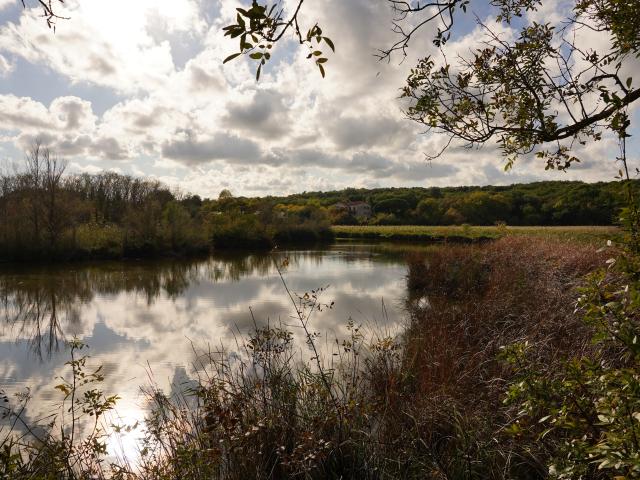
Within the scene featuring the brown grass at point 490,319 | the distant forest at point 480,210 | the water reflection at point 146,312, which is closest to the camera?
the brown grass at point 490,319

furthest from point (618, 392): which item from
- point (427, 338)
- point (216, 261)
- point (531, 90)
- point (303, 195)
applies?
point (303, 195)

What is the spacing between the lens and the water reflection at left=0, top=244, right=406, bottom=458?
713cm

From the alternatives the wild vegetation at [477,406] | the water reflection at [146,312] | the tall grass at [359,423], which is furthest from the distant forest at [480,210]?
the wild vegetation at [477,406]

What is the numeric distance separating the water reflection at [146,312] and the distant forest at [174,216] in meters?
2.79

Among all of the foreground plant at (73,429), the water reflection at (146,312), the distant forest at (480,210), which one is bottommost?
the water reflection at (146,312)

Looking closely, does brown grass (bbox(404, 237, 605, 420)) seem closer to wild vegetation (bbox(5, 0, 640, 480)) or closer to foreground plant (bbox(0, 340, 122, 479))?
wild vegetation (bbox(5, 0, 640, 480))

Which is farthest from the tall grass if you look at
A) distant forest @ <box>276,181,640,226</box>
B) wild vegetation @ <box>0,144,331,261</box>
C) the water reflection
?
distant forest @ <box>276,181,640,226</box>

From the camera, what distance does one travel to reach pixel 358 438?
330 centimetres

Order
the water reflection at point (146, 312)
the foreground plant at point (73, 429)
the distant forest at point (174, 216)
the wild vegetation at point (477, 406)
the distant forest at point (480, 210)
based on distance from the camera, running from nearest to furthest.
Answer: the wild vegetation at point (477, 406), the foreground plant at point (73, 429), the water reflection at point (146, 312), the distant forest at point (174, 216), the distant forest at point (480, 210)

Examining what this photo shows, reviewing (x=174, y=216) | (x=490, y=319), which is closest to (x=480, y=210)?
(x=174, y=216)

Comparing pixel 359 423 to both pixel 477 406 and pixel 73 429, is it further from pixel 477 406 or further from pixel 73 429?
pixel 73 429

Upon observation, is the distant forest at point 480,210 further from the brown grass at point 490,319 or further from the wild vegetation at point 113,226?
the brown grass at point 490,319

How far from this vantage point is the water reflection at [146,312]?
713 centimetres

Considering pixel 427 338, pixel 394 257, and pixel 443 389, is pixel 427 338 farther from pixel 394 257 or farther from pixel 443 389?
pixel 394 257
